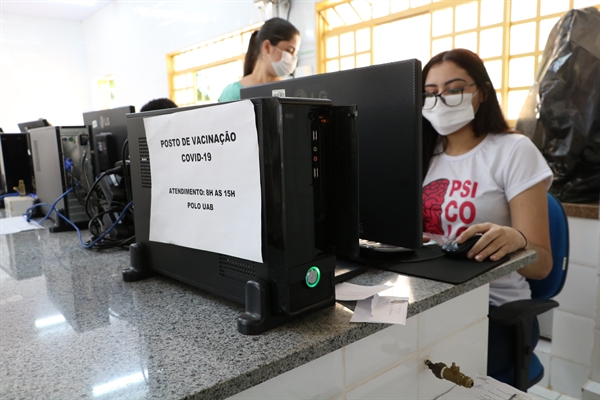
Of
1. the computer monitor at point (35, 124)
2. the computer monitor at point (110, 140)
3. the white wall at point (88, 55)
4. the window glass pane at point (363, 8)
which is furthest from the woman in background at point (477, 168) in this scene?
the white wall at point (88, 55)

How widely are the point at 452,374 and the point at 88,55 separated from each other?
804 centimetres

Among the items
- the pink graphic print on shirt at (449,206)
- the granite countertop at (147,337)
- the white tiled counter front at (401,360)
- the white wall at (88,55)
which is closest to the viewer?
the granite countertop at (147,337)

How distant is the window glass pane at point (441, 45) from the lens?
9.22ft

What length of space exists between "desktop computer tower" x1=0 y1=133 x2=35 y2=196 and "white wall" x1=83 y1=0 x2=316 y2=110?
2.19m

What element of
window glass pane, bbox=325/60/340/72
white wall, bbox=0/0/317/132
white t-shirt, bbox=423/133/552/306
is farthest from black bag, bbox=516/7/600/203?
white wall, bbox=0/0/317/132

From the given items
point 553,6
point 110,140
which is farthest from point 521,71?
point 110,140

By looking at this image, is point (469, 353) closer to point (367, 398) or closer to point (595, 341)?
point (367, 398)

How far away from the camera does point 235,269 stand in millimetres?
659

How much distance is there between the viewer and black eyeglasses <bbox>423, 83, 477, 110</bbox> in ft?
4.24

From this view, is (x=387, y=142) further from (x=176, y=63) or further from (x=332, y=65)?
(x=176, y=63)

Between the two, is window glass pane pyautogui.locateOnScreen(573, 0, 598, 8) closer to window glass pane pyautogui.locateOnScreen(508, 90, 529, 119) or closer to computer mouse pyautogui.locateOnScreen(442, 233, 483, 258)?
window glass pane pyautogui.locateOnScreen(508, 90, 529, 119)

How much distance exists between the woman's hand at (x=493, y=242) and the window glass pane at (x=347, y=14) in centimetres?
278

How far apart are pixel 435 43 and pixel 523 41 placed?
566 mm

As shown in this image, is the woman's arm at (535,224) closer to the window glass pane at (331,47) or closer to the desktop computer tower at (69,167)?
the desktop computer tower at (69,167)
